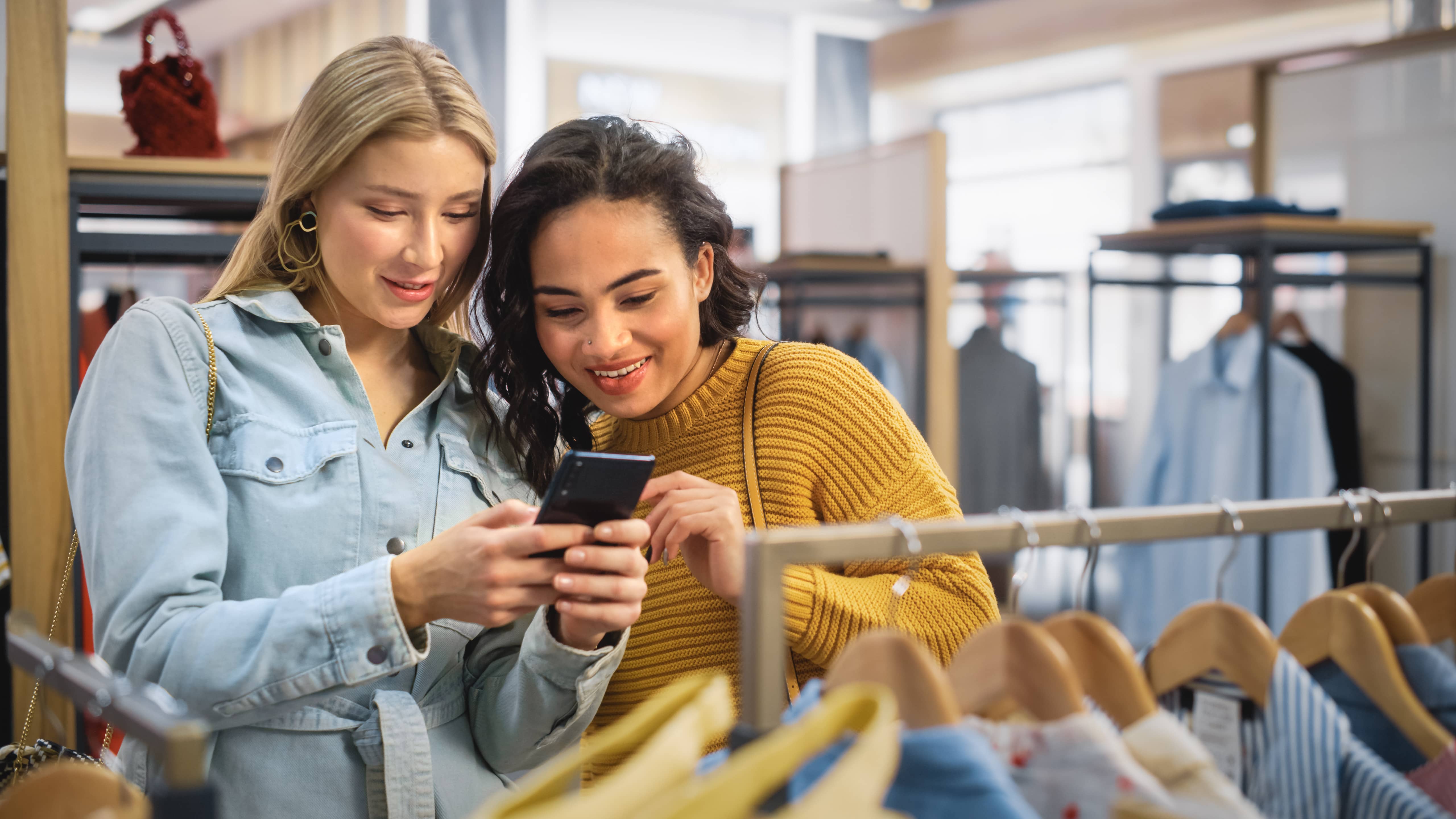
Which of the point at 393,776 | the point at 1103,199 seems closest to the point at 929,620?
the point at 393,776

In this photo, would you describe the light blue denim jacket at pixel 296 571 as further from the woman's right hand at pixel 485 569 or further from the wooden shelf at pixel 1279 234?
the wooden shelf at pixel 1279 234

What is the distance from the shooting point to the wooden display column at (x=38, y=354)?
212 centimetres

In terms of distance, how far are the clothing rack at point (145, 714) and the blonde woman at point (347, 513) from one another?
0.82 feet

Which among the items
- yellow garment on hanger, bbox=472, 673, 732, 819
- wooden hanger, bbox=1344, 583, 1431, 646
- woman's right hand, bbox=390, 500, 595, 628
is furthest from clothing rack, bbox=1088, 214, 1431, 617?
yellow garment on hanger, bbox=472, 673, 732, 819

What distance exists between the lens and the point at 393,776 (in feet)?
4.04

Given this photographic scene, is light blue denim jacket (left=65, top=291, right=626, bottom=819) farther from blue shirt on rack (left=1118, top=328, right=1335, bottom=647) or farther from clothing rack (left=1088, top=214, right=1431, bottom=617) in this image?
blue shirt on rack (left=1118, top=328, right=1335, bottom=647)

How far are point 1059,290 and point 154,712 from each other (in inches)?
308

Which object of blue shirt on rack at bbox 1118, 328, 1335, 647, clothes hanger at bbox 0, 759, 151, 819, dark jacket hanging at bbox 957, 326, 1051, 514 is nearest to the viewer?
clothes hanger at bbox 0, 759, 151, 819

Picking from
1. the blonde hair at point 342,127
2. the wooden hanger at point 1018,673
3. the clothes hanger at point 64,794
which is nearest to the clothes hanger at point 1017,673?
the wooden hanger at point 1018,673

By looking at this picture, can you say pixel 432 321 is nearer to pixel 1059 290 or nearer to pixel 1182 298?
pixel 1182 298

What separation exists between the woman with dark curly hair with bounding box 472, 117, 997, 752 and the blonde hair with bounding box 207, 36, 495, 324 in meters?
0.14

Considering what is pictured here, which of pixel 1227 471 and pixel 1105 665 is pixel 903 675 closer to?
pixel 1105 665

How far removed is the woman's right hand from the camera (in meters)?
1.06

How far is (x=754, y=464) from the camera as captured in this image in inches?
56.0
